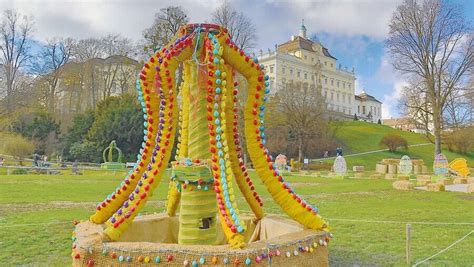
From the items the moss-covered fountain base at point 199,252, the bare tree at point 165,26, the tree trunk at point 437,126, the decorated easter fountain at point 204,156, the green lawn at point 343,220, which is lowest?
the green lawn at point 343,220

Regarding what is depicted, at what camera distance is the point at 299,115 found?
4450cm

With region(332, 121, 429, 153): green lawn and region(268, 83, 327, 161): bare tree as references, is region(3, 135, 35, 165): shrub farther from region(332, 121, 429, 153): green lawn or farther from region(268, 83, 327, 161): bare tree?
region(332, 121, 429, 153): green lawn

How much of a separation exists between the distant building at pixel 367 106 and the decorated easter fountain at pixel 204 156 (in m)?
97.9

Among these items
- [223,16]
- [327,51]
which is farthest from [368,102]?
[223,16]

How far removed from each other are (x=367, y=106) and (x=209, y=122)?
10346cm

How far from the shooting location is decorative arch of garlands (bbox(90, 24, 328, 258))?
486 centimetres

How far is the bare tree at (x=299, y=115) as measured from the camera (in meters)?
44.5

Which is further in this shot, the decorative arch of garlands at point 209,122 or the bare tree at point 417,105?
the bare tree at point 417,105

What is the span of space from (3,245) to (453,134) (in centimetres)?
5028

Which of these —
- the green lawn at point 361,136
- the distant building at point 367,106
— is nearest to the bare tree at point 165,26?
the green lawn at point 361,136

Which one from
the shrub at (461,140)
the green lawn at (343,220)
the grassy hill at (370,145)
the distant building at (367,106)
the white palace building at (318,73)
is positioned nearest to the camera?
the green lawn at (343,220)

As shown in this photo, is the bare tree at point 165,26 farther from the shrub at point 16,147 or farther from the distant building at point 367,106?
the distant building at point 367,106

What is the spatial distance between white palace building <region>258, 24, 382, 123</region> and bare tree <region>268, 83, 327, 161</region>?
82.5 feet

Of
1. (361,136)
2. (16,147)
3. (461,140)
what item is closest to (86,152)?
(16,147)
